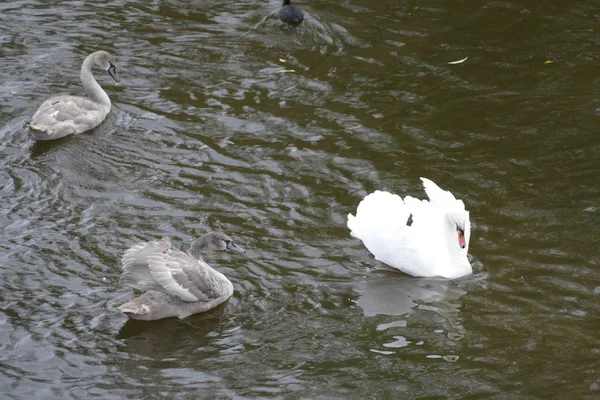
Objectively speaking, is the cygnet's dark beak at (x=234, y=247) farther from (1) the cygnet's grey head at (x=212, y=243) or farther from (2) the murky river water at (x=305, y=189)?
(2) the murky river water at (x=305, y=189)

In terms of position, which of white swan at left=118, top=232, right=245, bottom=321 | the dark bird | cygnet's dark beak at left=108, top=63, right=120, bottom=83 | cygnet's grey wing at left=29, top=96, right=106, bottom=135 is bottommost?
white swan at left=118, top=232, right=245, bottom=321

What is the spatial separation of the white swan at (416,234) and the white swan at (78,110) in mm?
3600

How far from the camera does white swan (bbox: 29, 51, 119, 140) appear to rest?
1073 centimetres

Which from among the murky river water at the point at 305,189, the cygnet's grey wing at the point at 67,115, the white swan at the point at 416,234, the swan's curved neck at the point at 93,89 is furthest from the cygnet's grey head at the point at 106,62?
the white swan at the point at 416,234

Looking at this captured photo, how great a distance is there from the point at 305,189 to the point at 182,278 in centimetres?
220

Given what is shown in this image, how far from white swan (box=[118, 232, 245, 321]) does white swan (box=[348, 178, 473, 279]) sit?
136 centimetres

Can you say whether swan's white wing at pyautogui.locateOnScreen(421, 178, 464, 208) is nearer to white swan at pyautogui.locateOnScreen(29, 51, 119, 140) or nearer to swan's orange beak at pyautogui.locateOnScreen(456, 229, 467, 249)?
swan's orange beak at pyautogui.locateOnScreen(456, 229, 467, 249)

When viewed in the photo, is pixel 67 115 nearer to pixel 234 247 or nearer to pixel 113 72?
pixel 113 72

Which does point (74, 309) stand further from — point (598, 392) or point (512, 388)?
point (598, 392)

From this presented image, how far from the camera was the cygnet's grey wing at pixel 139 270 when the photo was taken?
25.8 ft

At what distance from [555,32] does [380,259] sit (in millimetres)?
6297

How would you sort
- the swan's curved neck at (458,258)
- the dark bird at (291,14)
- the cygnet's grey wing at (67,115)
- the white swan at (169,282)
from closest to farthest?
the white swan at (169,282), the swan's curved neck at (458,258), the cygnet's grey wing at (67,115), the dark bird at (291,14)

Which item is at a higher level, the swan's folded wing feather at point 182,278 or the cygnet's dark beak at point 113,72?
the cygnet's dark beak at point 113,72

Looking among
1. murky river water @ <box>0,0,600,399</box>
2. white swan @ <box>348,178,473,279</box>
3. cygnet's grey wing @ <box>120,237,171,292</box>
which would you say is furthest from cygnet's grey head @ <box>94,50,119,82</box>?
cygnet's grey wing @ <box>120,237,171,292</box>
